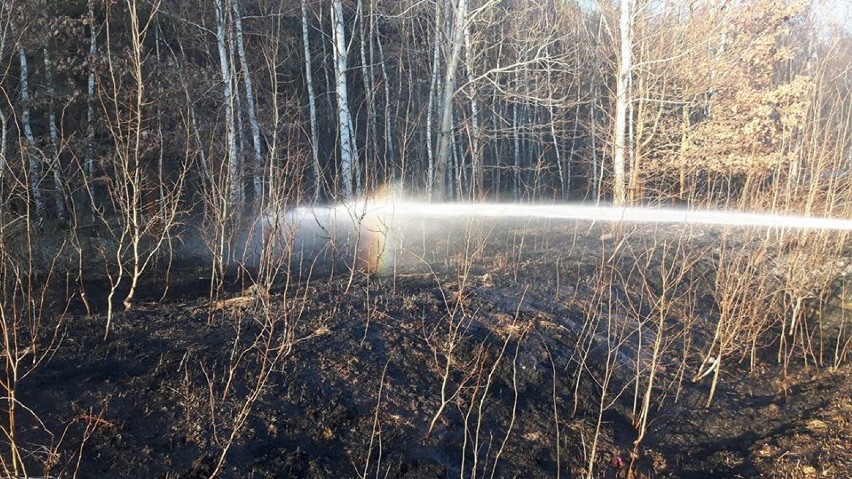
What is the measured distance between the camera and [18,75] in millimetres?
11750

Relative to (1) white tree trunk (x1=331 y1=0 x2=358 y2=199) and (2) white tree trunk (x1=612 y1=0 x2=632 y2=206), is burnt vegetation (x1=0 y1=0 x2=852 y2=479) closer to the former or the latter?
(2) white tree trunk (x1=612 y1=0 x2=632 y2=206)

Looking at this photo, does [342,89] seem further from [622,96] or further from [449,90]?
[622,96]

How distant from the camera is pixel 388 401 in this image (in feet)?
14.4

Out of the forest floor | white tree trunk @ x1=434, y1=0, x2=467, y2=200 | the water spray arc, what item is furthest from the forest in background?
the forest floor

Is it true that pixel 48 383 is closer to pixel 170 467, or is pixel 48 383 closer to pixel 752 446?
pixel 170 467

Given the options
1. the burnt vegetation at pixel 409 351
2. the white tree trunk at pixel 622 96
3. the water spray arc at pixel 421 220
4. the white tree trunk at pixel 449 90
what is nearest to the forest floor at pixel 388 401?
the burnt vegetation at pixel 409 351

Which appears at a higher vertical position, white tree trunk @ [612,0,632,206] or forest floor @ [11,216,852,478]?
white tree trunk @ [612,0,632,206]

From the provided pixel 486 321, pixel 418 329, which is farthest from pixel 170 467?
pixel 486 321

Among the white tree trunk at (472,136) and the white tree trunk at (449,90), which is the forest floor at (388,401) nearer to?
the white tree trunk at (472,136)

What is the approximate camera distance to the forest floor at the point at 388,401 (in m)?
3.73

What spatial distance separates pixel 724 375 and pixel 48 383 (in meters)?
6.04

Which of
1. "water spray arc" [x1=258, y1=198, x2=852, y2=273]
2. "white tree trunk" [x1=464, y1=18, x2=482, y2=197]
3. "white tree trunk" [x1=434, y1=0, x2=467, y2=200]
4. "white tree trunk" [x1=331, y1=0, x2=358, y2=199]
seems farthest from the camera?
"white tree trunk" [x1=331, y1=0, x2=358, y2=199]

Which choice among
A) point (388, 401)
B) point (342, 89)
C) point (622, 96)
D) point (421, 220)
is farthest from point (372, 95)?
point (388, 401)

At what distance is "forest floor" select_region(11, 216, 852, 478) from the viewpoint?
373 cm
